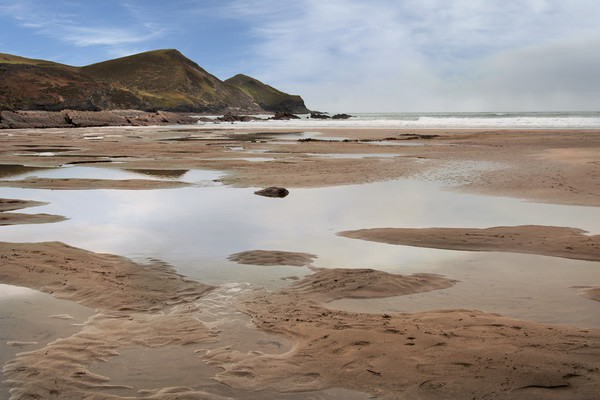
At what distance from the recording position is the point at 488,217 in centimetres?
1059

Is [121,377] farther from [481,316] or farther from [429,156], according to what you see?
[429,156]

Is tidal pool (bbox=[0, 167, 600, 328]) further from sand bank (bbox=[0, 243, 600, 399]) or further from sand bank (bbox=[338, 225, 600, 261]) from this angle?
sand bank (bbox=[0, 243, 600, 399])

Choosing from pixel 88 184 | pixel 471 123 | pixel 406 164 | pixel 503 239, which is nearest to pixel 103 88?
pixel 471 123

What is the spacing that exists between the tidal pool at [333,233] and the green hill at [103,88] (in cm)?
9601

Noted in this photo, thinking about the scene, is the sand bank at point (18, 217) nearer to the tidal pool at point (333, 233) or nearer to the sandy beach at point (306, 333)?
the sandy beach at point (306, 333)

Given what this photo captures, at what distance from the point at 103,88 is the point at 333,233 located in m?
129

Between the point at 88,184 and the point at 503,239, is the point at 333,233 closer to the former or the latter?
the point at 503,239

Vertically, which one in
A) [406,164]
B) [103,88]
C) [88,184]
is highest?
[103,88]

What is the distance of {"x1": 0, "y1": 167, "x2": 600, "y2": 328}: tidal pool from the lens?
588 cm

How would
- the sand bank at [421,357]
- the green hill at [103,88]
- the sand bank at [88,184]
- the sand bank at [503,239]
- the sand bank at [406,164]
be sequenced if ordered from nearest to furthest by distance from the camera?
the sand bank at [421,357], the sand bank at [503,239], the sand bank at [406,164], the sand bank at [88,184], the green hill at [103,88]

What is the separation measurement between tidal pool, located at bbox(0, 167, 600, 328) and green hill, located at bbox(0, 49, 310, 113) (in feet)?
315

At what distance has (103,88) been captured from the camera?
124 meters

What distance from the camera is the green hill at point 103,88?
4205 inches

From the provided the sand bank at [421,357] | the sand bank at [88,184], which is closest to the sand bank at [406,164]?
the sand bank at [88,184]
